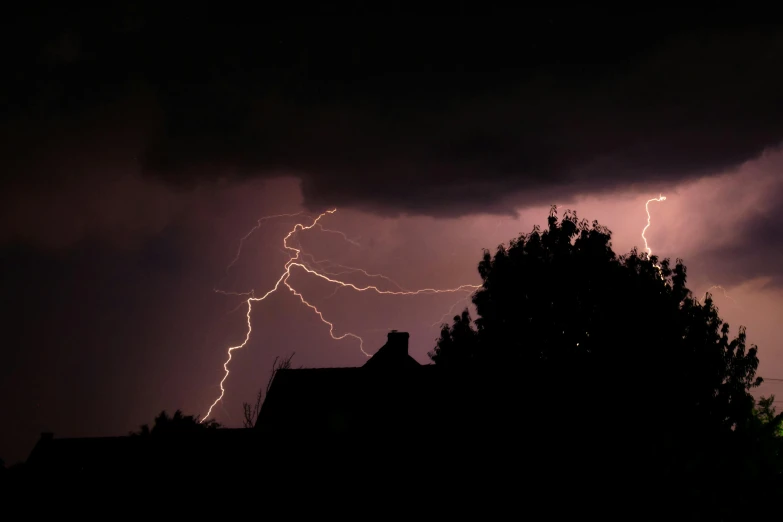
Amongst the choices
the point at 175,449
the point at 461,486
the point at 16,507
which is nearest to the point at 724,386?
the point at 461,486

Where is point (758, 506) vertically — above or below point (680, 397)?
below

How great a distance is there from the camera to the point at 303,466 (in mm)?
17953

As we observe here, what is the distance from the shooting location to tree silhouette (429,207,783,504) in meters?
13.1

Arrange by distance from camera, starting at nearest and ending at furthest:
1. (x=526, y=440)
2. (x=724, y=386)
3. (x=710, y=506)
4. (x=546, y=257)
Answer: (x=710, y=506) → (x=526, y=440) → (x=724, y=386) → (x=546, y=257)

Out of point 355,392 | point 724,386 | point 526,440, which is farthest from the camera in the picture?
point 355,392

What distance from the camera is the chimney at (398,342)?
95.6ft

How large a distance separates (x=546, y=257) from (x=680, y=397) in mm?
5772

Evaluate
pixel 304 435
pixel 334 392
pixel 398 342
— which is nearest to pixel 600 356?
pixel 304 435

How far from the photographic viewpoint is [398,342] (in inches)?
1166

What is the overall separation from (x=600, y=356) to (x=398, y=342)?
1525 cm

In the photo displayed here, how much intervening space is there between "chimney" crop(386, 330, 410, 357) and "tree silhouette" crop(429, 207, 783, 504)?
8.47 metres

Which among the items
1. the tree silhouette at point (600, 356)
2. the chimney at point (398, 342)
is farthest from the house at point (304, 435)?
the tree silhouette at point (600, 356)

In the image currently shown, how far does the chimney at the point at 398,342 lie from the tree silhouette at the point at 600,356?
A: 847cm

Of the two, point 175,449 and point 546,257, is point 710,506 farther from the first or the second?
point 175,449
